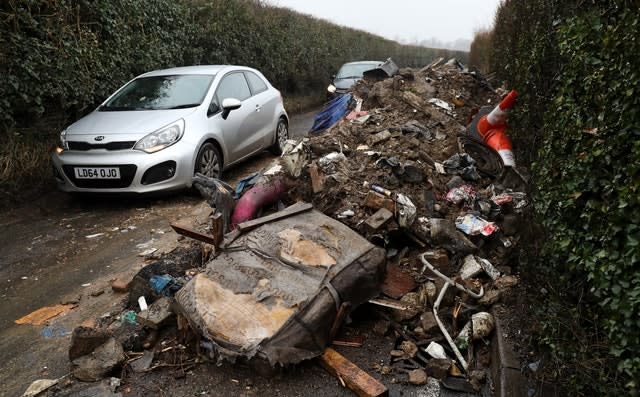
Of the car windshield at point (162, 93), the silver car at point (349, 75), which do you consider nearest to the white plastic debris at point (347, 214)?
the car windshield at point (162, 93)

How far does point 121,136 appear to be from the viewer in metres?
5.74

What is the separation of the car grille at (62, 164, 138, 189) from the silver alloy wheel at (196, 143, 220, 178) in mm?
844

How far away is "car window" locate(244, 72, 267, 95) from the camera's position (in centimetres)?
782

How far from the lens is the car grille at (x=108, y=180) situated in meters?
5.63

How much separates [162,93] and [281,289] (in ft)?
15.3

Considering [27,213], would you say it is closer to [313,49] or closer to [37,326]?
[37,326]

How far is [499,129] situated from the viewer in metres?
6.00

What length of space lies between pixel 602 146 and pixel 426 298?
6.52 ft

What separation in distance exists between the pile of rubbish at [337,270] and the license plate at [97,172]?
1.42 metres

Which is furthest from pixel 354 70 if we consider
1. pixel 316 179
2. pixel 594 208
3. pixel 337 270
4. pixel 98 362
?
pixel 594 208

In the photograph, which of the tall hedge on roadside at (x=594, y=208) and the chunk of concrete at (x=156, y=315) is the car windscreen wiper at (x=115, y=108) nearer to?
the chunk of concrete at (x=156, y=315)

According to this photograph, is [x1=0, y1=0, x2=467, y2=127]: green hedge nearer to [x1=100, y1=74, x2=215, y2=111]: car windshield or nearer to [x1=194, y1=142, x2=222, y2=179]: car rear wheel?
[x1=100, y1=74, x2=215, y2=111]: car windshield

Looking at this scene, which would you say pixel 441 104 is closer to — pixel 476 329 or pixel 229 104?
pixel 229 104

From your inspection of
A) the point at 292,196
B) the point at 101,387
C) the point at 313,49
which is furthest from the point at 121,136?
the point at 313,49
